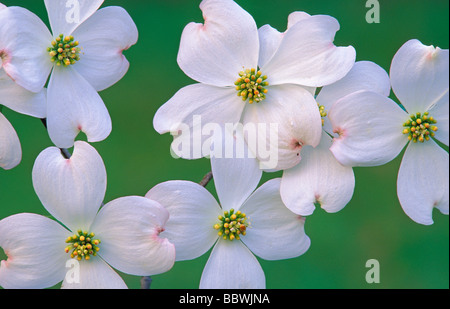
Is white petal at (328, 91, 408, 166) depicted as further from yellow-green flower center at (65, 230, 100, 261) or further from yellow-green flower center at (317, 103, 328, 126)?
yellow-green flower center at (65, 230, 100, 261)

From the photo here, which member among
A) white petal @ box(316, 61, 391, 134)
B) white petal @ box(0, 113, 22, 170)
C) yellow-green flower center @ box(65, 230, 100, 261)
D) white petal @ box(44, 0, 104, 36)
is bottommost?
yellow-green flower center @ box(65, 230, 100, 261)

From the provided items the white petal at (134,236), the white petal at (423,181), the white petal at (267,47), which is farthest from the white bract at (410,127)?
the white petal at (134,236)

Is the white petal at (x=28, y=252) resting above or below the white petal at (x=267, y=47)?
below

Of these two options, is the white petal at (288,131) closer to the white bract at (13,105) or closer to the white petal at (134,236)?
the white petal at (134,236)

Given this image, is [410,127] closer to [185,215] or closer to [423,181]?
[423,181]

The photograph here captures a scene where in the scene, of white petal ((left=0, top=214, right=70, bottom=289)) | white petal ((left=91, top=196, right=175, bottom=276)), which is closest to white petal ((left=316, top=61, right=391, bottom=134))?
white petal ((left=91, top=196, right=175, bottom=276))

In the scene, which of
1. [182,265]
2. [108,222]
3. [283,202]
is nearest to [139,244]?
[108,222]
